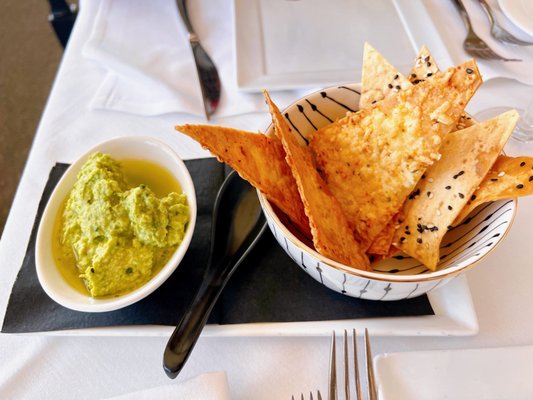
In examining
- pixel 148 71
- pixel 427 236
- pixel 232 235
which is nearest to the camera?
pixel 427 236

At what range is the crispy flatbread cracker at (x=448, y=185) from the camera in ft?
1.91

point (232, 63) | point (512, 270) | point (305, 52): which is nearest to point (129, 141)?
point (232, 63)

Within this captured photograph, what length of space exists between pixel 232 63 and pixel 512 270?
740mm

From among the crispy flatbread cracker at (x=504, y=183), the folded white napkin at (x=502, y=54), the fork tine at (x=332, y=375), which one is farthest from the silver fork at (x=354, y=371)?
the folded white napkin at (x=502, y=54)

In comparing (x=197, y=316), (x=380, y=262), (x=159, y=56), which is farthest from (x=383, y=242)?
(x=159, y=56)

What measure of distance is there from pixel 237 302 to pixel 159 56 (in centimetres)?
68

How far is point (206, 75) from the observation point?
99cm

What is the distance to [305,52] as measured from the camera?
1027mm

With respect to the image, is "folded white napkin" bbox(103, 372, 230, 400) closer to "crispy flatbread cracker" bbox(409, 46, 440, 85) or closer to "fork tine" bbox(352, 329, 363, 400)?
"fork tine" bbox(352, 329, 363, 400)

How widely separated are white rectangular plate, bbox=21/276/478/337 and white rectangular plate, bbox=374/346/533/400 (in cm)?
4

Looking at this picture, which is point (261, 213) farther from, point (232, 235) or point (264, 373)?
point (264, 373)

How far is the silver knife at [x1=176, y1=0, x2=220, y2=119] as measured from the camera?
3.11 ft

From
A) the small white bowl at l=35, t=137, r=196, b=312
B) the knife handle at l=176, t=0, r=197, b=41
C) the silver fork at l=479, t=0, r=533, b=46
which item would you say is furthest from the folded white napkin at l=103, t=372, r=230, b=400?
the silver fork at l=479, t=0, r=533, b=46

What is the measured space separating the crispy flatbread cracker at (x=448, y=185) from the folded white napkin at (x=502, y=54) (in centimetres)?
43
